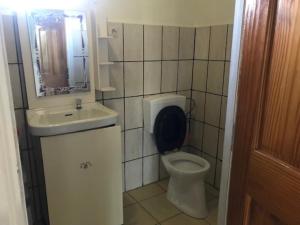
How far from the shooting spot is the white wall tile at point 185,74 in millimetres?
2311

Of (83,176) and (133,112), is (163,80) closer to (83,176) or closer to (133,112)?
(133,112)

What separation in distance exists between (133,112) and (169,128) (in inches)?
13.8

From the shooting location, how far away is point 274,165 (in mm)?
709

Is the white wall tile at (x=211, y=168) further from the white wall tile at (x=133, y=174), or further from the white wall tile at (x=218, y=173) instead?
the white wall tile at (x=133, y=174)

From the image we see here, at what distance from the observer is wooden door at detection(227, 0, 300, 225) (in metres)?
0.63

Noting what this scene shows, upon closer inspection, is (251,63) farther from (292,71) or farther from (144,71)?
(144,71)

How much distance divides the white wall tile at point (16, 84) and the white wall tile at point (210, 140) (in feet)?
5.09

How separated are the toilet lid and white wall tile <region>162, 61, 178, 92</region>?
0.71ft

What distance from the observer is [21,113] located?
1633 mm

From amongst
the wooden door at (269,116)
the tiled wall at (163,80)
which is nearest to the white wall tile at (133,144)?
the tiled wall at (163,80)

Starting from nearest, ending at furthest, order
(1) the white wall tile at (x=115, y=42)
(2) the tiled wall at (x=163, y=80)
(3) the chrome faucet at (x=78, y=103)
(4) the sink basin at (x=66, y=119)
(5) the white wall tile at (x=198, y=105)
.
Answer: (4) the sink basin at (x=66, y=119) → (3) the chrome faucet at (x=78, y=103) → (1) the white wall tile at (x=115, y=42) → (2) the tiled wall at (x=163, y=80) → (5) the white wall tile at (x=198, y=105)

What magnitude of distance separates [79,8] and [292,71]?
4.89 ft

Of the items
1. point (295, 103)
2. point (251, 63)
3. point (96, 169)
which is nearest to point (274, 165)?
point (295, 103)

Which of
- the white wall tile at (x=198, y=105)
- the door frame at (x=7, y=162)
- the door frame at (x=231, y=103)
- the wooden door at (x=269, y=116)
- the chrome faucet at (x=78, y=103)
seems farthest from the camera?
the white wall tile at (x=198, y=105)
